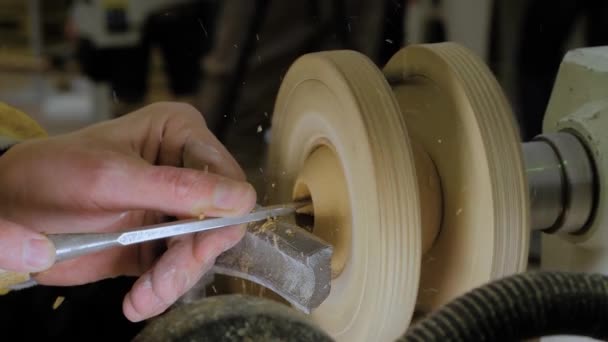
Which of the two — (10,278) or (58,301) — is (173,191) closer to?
(10,278)

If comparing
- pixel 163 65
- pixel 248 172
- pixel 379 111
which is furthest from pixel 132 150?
pixel 163 65

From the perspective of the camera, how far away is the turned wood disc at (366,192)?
42cm

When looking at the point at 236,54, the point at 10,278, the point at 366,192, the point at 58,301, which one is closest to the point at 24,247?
the point at 10,278

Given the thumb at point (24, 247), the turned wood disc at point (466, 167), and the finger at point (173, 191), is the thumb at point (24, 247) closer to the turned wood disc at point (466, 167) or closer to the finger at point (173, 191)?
the finger at point (173, 191)

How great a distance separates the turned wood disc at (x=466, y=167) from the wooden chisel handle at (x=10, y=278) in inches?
11.9

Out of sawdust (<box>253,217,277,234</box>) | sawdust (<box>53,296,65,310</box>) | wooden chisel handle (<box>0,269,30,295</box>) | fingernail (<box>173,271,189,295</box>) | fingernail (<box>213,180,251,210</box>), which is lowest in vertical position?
sawdust (<box>53,296,65,310</box>)

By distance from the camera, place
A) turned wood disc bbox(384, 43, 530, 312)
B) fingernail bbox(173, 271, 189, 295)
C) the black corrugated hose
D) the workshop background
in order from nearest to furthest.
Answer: the black corrugated hose
turned wood disc bbox(384, 43, 530, 312)
fingernail bbox(173, 271, 189, 295)
the workshop background

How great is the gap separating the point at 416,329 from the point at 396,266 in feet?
0.29

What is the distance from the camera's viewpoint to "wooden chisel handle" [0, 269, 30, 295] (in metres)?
0.48

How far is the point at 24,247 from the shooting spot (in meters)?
0.40

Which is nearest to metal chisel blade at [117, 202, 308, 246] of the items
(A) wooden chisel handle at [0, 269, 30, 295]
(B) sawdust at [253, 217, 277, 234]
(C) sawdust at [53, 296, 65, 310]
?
(B) sawdust at [253, 217, 277, 234]

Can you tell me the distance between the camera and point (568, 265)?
0.56 metres

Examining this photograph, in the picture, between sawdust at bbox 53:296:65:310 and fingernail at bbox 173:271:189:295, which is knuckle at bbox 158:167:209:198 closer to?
fingernail at bbox 173:271:189:295

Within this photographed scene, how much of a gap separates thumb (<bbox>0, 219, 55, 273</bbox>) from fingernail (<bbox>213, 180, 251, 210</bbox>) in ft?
0.36
